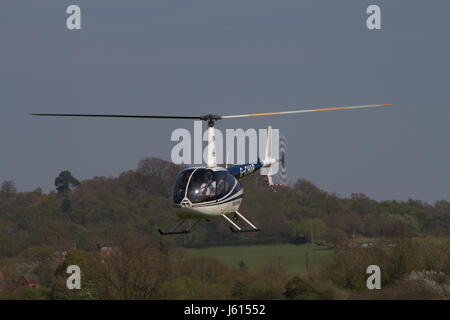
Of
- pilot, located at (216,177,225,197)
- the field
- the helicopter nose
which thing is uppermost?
pilot, located at (216,177,225,197)

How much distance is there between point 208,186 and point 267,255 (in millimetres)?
40883

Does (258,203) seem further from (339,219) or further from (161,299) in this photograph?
(339,219)

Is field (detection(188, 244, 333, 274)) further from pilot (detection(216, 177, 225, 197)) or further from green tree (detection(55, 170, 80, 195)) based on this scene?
green tree (detection(55, 170, 80, 195))

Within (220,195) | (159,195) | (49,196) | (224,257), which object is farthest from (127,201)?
(220,195)

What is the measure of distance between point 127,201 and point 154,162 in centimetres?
860

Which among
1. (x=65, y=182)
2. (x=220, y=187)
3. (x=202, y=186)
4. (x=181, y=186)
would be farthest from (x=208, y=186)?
(x=65, y=182)

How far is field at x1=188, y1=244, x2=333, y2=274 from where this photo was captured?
70.6 m

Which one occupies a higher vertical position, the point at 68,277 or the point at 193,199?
the point at 193,199

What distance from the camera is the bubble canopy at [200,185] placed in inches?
1200

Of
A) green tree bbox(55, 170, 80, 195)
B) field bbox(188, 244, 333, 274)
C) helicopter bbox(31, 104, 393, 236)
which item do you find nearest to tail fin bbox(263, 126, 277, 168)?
helicopter bbox(31, 104, 393, 236)

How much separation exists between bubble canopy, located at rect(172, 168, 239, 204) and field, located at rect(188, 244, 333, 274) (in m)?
38.7

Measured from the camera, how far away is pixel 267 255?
2793 inches

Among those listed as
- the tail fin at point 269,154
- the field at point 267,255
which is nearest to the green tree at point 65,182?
the field at point 267,255

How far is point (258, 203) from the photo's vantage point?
2810 inches
